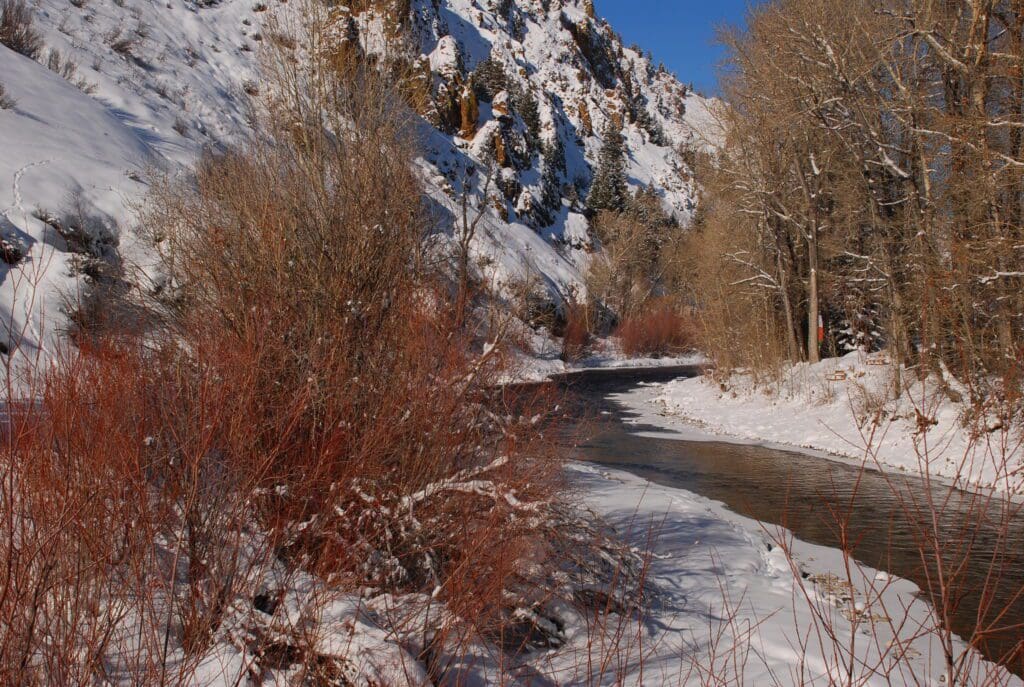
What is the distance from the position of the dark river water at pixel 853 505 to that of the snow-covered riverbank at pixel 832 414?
79 cm

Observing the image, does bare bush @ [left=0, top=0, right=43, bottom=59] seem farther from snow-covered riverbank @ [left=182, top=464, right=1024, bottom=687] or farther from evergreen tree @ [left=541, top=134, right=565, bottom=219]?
evergreen tree @ [left=541, top=134, right=565, bottom=219]

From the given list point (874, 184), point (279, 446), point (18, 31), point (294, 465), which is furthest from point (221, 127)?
point (279, 446)

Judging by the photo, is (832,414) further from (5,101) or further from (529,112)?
(529,112)

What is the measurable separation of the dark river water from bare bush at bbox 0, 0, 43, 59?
2433cm

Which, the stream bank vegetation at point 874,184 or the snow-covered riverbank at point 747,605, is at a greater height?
the stream bank vegetation at point 874,184

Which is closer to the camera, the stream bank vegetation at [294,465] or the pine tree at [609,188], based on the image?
the stream bank vegetation at [294,465]

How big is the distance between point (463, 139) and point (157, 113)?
32.0 meters

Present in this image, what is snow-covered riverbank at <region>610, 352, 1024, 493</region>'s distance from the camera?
461 inches

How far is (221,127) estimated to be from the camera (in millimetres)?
31750

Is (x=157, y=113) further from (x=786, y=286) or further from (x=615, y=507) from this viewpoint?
(x=615, y=507)

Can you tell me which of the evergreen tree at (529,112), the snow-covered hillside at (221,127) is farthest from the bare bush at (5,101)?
the evergreen tree at (529,112)

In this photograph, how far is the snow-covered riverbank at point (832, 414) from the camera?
461 inches

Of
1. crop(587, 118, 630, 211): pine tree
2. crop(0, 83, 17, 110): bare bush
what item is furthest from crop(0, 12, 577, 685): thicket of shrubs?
crop(587, 118, 630, 211): pine tree

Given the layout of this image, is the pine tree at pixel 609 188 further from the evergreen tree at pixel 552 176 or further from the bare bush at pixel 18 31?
the bare bush at pixel 18 31
